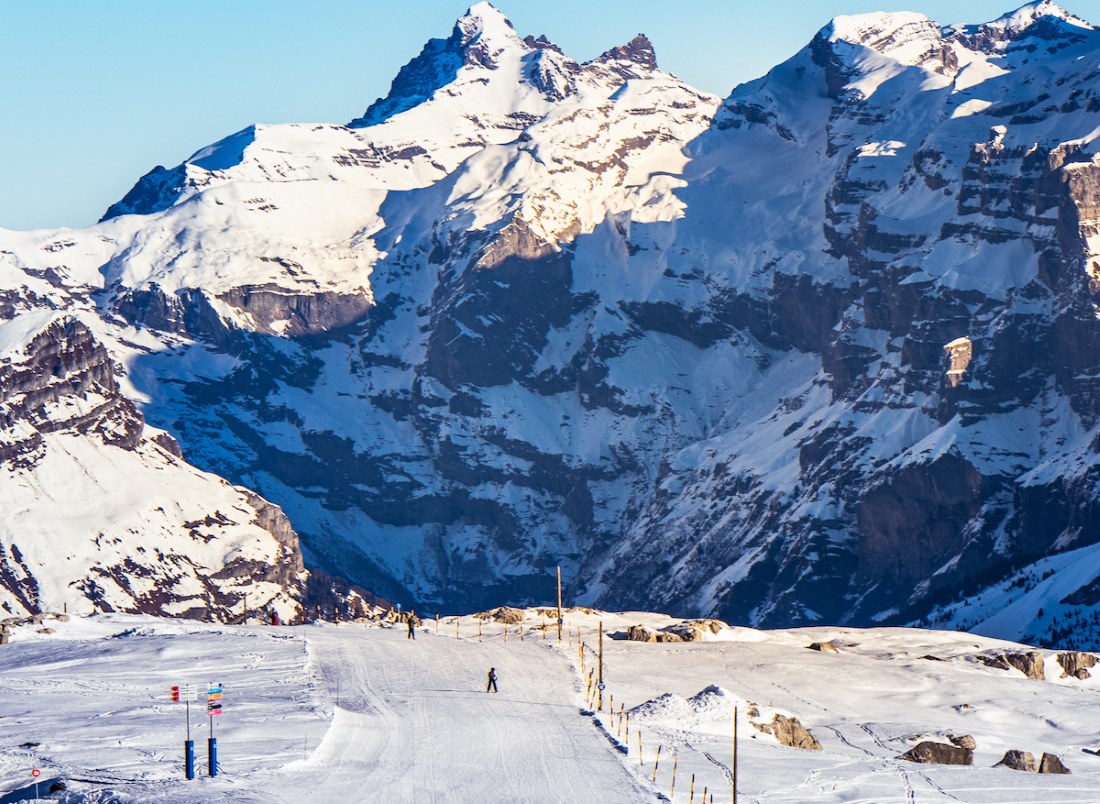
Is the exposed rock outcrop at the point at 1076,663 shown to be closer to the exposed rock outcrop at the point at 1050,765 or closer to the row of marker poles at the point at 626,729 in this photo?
the row of marker poles at the point at 626,729

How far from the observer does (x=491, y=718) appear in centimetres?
13700

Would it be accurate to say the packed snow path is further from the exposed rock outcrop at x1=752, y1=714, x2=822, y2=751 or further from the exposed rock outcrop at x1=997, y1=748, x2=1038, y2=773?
the exposed rock outcrop at x1=997, y1=748, x2=1038, y2=773

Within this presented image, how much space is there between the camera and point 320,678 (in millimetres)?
152875

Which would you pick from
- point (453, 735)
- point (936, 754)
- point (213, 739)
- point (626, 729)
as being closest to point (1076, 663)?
point (936, 754)

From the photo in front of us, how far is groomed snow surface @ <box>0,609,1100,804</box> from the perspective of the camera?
382 feet

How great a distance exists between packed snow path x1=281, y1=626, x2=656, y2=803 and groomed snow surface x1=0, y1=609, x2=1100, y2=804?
0.78 ft

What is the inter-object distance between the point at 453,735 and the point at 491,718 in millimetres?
7237

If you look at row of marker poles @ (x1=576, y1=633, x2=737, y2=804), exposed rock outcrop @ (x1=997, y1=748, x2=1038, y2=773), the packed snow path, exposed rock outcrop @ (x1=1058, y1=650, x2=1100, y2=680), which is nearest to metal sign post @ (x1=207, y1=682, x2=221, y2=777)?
the packed snow path

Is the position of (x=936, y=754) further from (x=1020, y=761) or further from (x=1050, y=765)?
(x=1050, y=765)

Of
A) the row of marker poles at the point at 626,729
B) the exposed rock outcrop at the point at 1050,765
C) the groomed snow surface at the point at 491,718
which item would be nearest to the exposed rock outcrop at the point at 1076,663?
the groomed snow surface at the point at 491,718

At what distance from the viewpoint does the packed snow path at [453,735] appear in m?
114

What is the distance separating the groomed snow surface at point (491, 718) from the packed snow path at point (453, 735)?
24 centimetres

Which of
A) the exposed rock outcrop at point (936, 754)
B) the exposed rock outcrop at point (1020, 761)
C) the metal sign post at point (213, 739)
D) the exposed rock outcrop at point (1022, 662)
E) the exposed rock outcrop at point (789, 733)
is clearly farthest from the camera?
the exposed rock outcrop at point (1022, 662)

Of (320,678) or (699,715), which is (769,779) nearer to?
(699,715)
